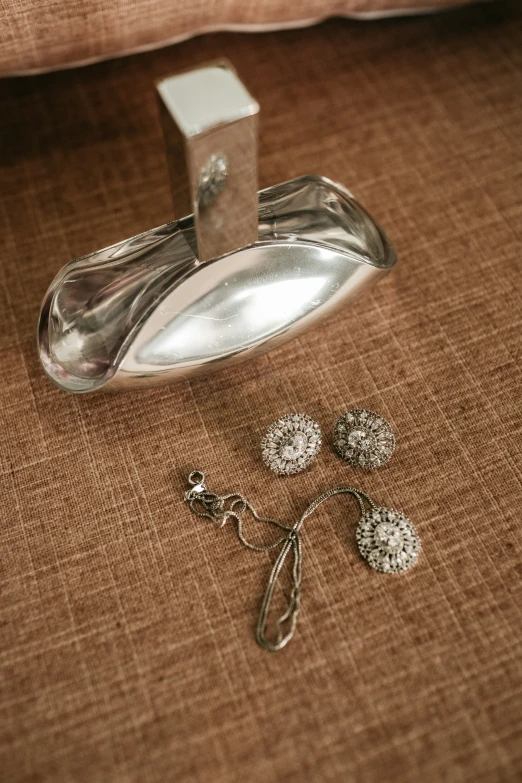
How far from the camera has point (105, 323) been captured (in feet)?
1.37

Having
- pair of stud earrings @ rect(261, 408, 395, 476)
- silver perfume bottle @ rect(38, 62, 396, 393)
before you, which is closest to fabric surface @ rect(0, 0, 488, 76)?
silver perfume bottle @ rect(38, 62, 396, 393)

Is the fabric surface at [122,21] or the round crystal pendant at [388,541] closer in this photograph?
the round crystal pendant at [388,541]

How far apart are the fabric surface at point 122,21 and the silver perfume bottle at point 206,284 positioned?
196mm

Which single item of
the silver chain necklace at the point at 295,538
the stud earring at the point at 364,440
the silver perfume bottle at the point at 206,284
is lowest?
the silver chain necklace at the point at 295,538

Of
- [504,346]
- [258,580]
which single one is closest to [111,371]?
[258,580]

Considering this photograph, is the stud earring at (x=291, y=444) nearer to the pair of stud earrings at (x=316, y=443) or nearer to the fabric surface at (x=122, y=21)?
the pair of stud earrings at (x=316, y=443)

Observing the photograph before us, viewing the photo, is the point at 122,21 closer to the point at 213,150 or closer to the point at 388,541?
the point at 213,150

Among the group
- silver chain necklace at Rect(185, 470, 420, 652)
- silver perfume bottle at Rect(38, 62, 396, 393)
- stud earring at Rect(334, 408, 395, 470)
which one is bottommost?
silver chain necklace at Rect(185, 470, 420, 652)

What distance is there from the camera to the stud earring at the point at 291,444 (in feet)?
1.41

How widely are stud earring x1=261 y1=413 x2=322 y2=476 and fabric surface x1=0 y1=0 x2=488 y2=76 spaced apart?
1.04ft

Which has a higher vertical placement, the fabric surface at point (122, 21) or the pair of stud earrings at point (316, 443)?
the fabric surface at point (122, 21)

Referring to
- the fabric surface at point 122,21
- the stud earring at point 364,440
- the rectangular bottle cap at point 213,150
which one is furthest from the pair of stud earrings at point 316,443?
the fabric surface at point 122,21

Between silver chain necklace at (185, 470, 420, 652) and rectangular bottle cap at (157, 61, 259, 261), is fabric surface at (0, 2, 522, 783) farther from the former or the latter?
rectangular bottle cap at (157, 61, 259, 261)

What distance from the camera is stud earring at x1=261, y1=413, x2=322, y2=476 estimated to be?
0.43 m
